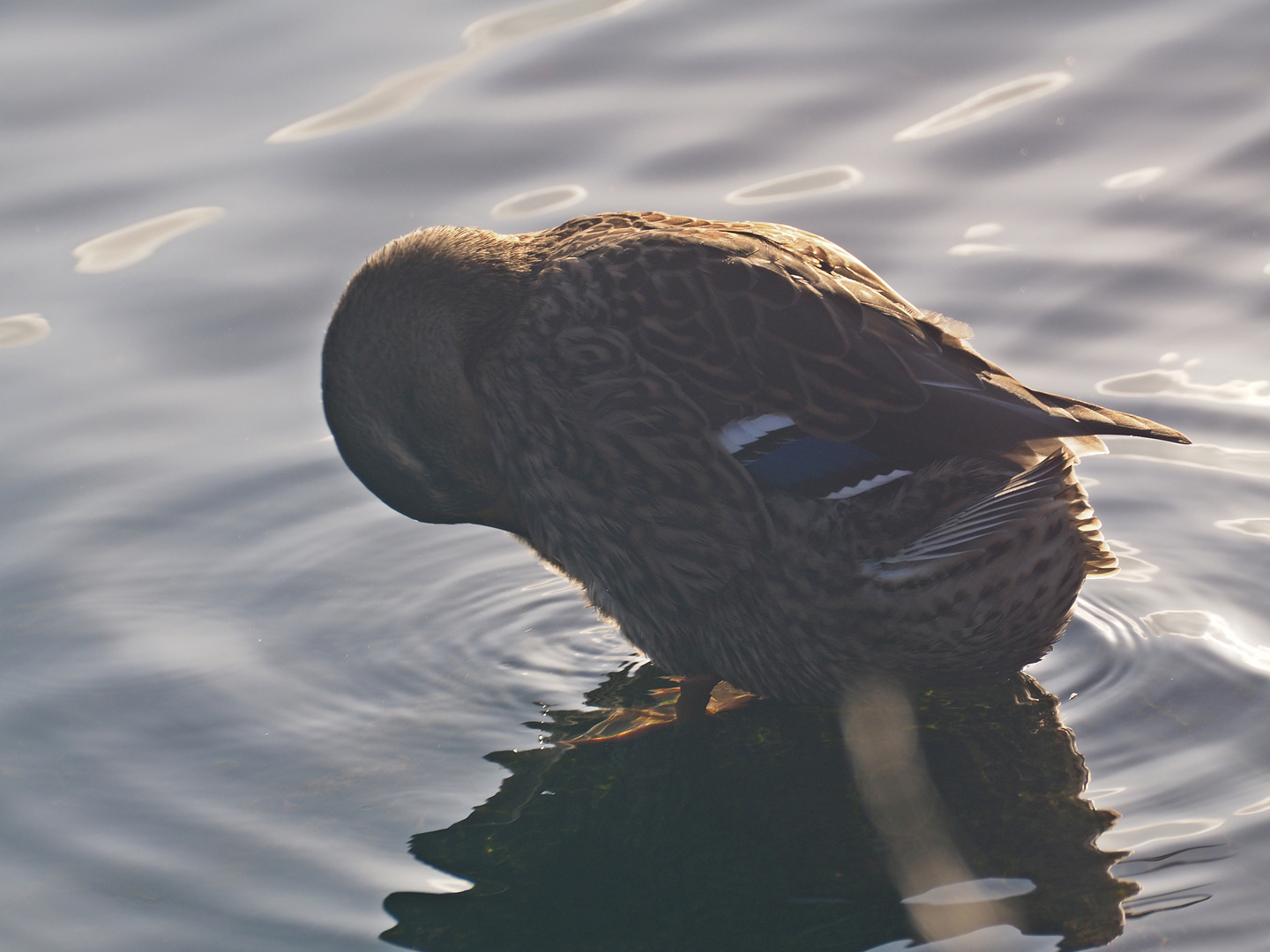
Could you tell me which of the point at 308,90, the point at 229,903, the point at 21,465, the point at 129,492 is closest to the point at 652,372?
the point at 229,903

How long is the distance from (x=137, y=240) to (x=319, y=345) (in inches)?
54.1

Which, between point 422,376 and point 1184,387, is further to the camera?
point 1184,387

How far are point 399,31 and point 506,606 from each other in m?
4.72

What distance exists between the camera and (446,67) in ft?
28.8

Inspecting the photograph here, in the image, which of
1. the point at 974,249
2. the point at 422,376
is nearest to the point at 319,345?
the point at 422,376

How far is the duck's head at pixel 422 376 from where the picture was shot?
15.9 ft

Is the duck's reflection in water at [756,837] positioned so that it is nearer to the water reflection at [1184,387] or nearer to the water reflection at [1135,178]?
the water reflection at [1184,387]

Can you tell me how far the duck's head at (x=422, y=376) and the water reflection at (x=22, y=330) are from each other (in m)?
2.80

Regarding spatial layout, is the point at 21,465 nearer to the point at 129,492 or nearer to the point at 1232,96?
the point at 129,492

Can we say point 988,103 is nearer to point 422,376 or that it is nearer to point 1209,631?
point 1209,631

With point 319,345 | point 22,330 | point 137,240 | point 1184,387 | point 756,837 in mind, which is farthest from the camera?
point 137,240

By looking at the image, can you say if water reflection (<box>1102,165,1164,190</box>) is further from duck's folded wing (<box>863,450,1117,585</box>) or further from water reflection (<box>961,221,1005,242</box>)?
duck's folded wing (<box>863,450,1117,585</box>)

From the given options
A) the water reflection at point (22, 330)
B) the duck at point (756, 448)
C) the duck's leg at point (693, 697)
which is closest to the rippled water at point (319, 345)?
the water reflection at point (22, 330)

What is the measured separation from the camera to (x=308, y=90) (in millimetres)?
8516
